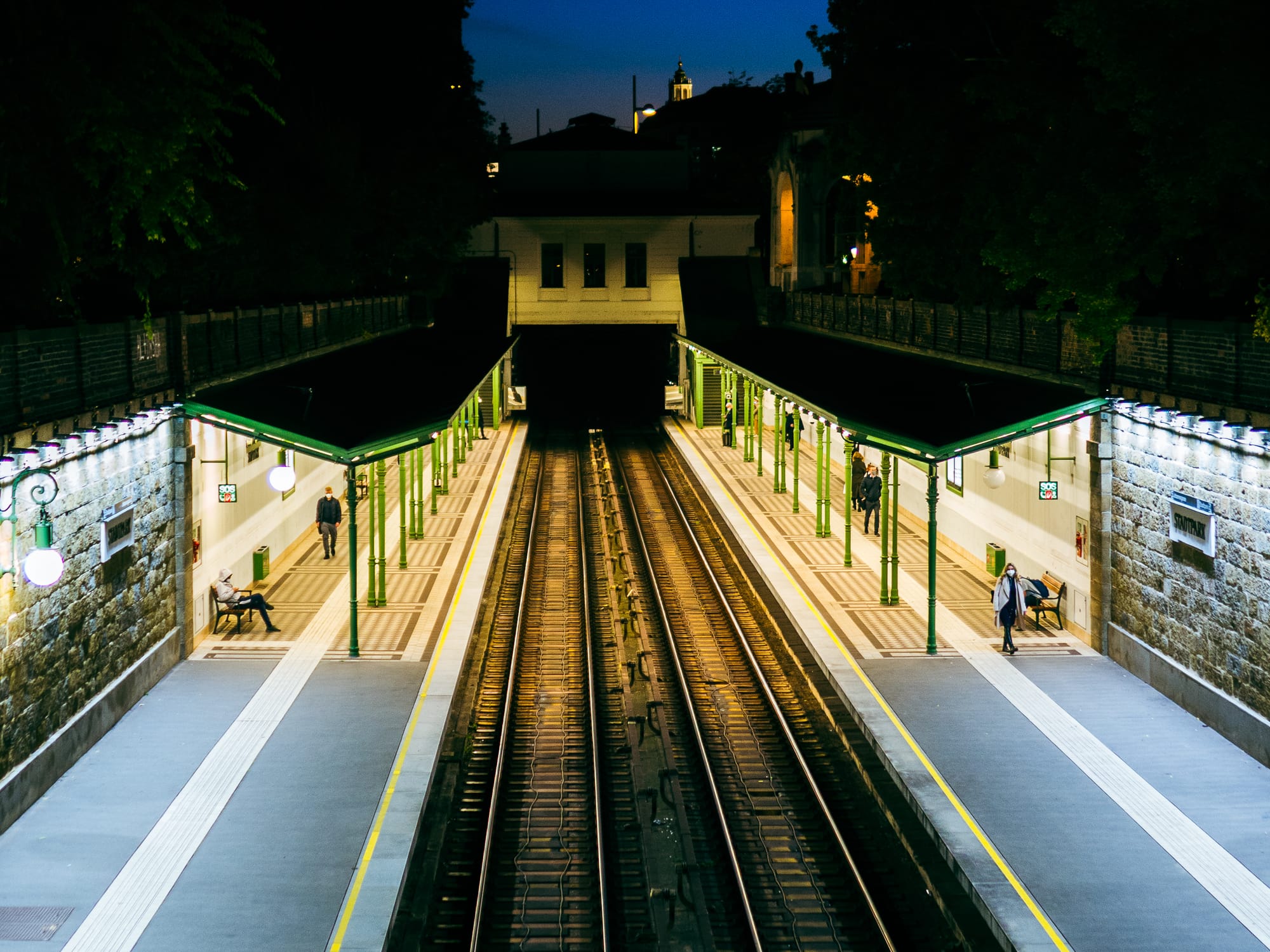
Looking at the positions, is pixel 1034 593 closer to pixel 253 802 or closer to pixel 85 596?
pixel 253 802

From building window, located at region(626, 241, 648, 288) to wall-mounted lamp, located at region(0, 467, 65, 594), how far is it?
40.8 metres

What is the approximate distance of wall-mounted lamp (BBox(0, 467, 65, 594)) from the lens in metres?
10.3

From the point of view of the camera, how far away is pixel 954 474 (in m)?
23.2

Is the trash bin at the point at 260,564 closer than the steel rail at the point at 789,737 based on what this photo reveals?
No

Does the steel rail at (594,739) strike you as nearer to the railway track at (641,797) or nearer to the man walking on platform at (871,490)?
the railway track at (641,797)

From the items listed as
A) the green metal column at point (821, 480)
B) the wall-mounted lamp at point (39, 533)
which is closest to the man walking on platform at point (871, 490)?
the green metal column at point (821, 480)

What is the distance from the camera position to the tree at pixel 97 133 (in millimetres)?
11703

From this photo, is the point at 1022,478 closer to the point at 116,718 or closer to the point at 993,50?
the point at 993,50

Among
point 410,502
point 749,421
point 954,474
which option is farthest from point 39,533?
point 749,421

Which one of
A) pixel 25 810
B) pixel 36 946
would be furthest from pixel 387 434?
pixel 36 946

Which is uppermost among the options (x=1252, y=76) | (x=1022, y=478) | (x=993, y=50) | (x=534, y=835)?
(x=993, y=50)

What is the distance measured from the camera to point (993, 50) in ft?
70.5

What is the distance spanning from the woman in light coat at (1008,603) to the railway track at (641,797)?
2726 mm

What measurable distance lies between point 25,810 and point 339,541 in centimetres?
1343
